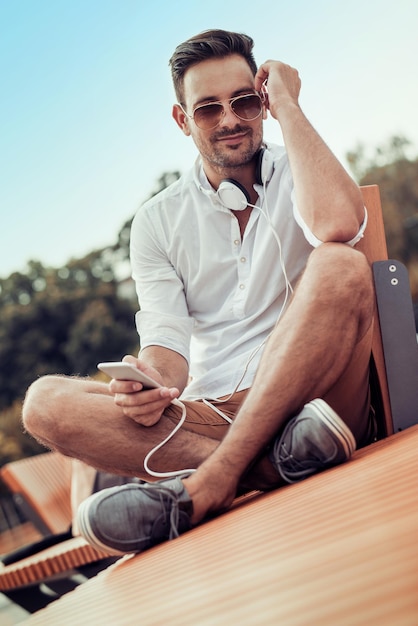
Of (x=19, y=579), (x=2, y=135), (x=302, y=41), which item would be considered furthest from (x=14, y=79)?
(x=19, y=579)

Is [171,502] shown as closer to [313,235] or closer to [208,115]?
[313,235]

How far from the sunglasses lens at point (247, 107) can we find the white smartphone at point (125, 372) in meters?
1.38

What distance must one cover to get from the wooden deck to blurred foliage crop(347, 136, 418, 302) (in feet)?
82.3

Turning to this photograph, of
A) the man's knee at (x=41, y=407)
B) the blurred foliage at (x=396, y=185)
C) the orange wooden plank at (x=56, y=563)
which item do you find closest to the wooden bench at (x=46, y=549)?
the orange wooden plank at (x=56, y=563)

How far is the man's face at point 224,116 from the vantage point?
396 centimetres

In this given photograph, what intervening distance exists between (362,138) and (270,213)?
3784cm

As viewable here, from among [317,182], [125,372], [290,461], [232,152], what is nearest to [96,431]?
[125,372]

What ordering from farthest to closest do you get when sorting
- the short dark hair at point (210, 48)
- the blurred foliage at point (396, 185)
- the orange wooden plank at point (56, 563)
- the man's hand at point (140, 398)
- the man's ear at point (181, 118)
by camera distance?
the blurred foliage at point (396, 185), the orange wooden plank at point (56, 563), the man's ear at point (181, 118), the short dark hair at point (210, 48), the man's hand at point (140, 398)

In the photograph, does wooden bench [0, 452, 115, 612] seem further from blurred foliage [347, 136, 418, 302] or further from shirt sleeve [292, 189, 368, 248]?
blurred foliage [347, 136, 418, 302]

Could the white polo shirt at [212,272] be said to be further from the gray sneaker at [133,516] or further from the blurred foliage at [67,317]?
the blurred foliage at [67,317]

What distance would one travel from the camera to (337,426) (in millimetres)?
2643

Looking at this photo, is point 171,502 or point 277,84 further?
point 277,84

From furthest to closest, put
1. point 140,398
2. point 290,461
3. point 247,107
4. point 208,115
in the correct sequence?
point 208,115
point 247,107
point 140,398
point 290,461

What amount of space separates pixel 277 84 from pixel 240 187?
0.44 m
